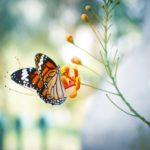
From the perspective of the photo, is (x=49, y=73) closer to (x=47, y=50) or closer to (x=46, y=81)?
(x=46, y=81)

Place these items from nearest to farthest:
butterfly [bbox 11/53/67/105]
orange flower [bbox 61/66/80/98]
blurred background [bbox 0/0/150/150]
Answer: orange flower [bbox 61/66/80/98], butterfly [bbox 11/53/67/105], blurred background [bbox 0/0/150/150]

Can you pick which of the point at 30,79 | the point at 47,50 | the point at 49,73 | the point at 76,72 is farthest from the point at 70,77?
the point at 47,50

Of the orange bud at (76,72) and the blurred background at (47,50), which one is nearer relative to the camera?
the orange bud at (76,72)

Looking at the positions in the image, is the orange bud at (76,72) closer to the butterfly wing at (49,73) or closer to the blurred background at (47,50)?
the butterfly wing at (49,73)

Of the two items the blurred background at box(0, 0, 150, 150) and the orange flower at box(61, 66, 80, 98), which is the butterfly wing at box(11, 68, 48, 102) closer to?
the orange flower at box(61, 66, 80, 98)

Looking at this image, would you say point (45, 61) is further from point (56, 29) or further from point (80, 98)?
point (80, 98)

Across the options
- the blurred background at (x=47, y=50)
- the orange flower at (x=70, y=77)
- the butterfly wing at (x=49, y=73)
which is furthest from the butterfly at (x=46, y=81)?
the blurred background at (x=47, y=50)

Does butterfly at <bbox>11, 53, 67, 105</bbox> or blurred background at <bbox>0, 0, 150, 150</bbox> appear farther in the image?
blurred background at <bbox>0, 0, 150, 150</bbox>

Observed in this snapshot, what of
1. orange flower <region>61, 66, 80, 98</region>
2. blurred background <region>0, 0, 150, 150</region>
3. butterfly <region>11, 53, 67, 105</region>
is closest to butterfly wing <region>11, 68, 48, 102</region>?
butterfly <region>11, 53, 67, 105</region>

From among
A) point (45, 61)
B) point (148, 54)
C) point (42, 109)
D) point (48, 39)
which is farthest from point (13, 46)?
point (45, 61)
